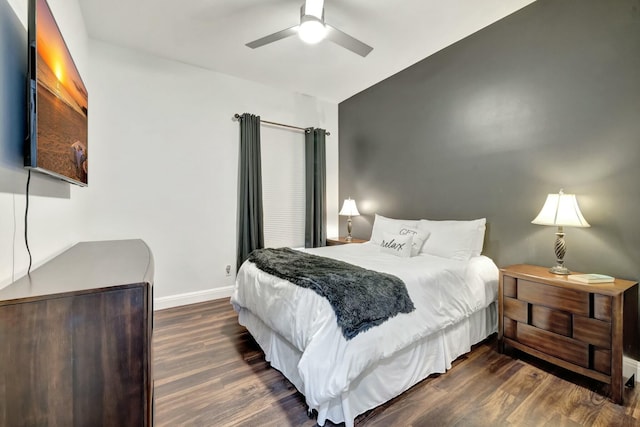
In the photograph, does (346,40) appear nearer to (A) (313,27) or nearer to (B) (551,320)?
(A) (313,27)

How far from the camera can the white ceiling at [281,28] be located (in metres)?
2.37

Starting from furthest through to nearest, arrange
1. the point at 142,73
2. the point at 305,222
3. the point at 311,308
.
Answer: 1. the point at 305,222
2. the point at 142,73
3. the point at 311,308

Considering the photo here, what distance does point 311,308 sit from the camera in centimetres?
162

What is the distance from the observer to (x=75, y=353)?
0.82 meters

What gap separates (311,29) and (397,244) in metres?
2.03

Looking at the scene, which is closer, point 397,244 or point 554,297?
point 554,297

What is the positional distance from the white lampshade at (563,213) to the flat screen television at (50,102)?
3.00m

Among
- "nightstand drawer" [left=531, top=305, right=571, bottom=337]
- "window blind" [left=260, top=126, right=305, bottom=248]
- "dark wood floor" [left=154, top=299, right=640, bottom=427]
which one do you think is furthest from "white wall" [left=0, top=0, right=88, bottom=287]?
"nightstand drawer" [left=531, top=305, right=571, bottom=337]

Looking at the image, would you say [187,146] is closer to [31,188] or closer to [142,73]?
[142,73]

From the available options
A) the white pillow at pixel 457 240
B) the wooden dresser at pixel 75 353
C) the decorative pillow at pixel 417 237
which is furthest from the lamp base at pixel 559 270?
the wooden dresser at pixel 75 353

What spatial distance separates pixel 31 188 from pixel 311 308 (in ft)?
4.83

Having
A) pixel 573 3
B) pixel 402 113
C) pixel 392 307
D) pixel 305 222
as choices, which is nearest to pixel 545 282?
pixel 392 307

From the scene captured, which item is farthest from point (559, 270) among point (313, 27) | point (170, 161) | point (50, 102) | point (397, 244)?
point (170, 161)

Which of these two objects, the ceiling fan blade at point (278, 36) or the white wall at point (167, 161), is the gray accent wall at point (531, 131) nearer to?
the ceiling fan blade at point (278, 36)
